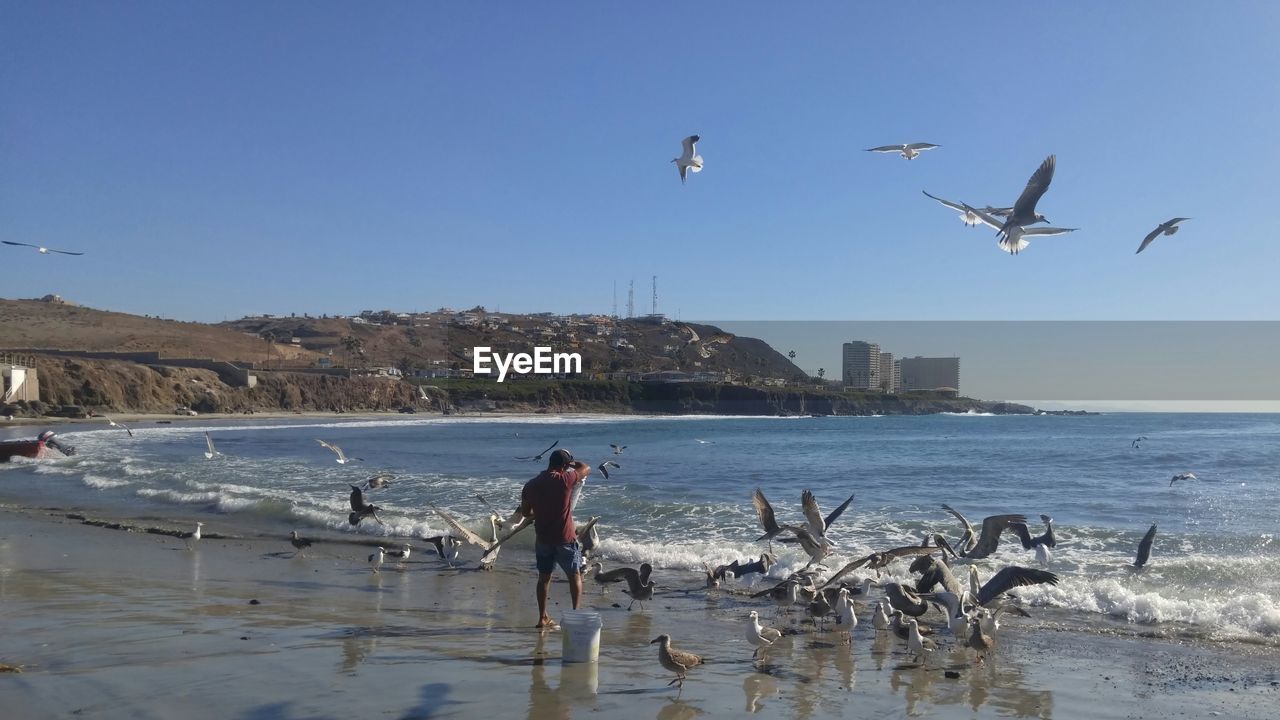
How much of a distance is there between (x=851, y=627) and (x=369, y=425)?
2430 inches

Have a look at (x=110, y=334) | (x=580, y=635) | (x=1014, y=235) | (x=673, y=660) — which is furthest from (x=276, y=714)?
(x=110, y=334)

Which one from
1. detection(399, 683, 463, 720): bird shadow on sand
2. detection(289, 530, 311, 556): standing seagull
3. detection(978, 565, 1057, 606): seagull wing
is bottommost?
detection(289, 530, 311, 556): standing seagull

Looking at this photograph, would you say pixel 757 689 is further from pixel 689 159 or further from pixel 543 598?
pixel 689 159

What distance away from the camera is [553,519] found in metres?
7.79

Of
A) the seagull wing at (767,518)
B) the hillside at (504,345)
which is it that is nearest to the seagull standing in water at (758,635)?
the seagull wing at (767,518)

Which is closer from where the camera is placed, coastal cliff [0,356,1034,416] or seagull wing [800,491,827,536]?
seagull wing [800,491,827,536]

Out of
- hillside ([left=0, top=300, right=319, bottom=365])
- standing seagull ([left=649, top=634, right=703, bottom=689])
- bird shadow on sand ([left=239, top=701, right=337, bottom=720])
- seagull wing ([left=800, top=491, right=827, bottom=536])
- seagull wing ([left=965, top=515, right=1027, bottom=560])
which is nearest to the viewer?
bird shadow on sand ([left=239, top=701, right=337, bottom=720])

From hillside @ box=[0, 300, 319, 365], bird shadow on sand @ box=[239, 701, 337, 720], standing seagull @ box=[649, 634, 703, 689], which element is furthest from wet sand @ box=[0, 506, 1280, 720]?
hillside @ box=[0, 300, 319, 365]

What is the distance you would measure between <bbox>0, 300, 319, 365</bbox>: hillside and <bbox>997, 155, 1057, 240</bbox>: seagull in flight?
313ft

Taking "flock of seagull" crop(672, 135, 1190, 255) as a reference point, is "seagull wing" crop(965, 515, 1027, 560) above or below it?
below

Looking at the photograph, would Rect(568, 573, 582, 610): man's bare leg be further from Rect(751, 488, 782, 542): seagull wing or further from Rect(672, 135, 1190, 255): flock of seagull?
Rect(672, 135, 1190, 255): flock of seagull

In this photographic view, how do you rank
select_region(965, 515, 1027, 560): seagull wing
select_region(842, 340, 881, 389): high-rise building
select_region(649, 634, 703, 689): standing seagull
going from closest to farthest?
1. select_region(649, 634, 703, 689): standing seagull
2. select_region(965, 515, 1027, 560): seagull wing
3. select_region(842, 340, 881, 389): high-rise building

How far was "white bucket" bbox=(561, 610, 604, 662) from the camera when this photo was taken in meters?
6.52

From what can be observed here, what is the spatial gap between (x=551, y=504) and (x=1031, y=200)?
6936 millimetres
